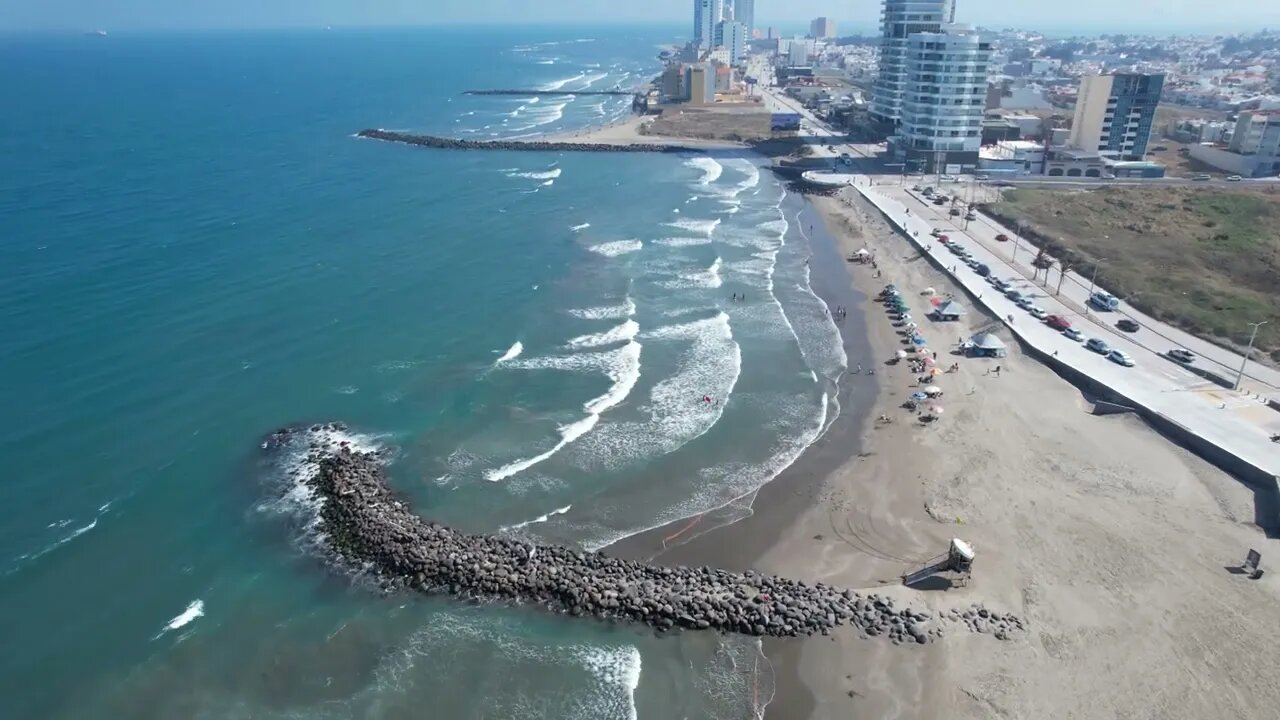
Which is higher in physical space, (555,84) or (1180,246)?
(555,84)

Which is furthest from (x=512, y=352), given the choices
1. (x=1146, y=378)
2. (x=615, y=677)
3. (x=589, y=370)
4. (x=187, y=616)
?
(x=1146, y=378)

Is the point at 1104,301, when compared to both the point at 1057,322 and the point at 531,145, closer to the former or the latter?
the point at 1057,322

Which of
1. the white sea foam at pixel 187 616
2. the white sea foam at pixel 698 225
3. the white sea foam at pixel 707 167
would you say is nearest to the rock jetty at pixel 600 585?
the white sea foam at pixel 187 616

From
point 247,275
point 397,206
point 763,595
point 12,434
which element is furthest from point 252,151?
point 763,595

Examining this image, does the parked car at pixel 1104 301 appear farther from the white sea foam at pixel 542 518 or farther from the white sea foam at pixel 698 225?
the white sea foam at pixel 542 518

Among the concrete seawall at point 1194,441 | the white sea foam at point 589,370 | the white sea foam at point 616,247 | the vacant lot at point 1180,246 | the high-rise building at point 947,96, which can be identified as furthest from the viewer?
the high-rise building at point 947,96
